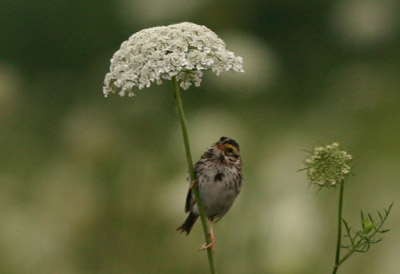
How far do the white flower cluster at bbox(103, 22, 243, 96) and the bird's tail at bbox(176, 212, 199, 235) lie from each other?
988 mm

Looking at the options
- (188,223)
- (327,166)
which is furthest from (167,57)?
(188,223)

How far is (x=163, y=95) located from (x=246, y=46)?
0.47 m

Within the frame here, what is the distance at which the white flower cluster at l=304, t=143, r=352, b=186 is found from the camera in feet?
Answer: 9.83

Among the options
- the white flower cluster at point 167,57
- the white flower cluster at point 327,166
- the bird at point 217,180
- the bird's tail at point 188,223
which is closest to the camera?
the white flower cluster at point 167,57

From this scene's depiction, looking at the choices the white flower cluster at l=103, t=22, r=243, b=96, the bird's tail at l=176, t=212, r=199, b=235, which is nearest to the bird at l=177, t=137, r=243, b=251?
the bird's tail at l=176, t=212, r=199, b=235

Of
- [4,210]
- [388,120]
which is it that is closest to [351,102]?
[388,120]

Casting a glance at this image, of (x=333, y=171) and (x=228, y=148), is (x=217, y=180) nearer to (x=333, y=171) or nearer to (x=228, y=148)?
(x=228, y=148)

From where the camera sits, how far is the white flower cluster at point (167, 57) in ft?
9.23

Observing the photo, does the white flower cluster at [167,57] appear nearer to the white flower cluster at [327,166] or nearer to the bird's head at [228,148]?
the white flower cluster at [327,166]

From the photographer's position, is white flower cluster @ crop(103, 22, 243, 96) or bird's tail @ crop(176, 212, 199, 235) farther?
bird's tail @ crop(176, 212, 199, 235)

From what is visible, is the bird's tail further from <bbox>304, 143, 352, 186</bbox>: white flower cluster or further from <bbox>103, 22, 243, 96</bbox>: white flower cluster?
<bbox>103, 22, 243, 96</bbox>: white flower cluster

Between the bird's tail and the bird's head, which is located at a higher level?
the bird's head

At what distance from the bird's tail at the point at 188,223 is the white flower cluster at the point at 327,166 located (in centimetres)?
88

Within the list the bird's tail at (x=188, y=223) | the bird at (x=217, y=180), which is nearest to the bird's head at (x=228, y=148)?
the bird at (x=217, y=180)
